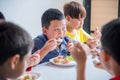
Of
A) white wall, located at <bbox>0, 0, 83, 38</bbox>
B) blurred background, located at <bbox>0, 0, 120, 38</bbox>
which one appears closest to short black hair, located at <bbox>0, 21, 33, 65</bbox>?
blurred background, located at <bbox>0, 0, 120, 38</bbox>

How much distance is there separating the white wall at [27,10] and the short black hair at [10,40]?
1450 mm

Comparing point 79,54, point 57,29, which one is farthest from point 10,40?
point 57,29

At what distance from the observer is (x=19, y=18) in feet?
7.93

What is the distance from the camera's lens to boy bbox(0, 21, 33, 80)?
779 millimetres

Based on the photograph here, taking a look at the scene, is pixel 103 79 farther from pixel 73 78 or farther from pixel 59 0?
pixel 59 0

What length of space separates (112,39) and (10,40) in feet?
1.16

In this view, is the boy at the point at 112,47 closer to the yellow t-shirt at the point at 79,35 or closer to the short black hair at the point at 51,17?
the short black hair at the point at 51,17

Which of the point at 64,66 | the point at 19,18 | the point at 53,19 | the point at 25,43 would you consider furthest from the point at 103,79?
the point at 19,18

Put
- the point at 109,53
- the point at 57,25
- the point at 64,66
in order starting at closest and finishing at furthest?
1. the point at 109,53
2. the point at 64,66
3. the point at 57,25

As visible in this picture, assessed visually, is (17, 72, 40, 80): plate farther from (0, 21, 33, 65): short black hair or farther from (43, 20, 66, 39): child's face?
(43, 20, 66, 39): child's face

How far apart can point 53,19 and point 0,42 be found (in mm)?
862

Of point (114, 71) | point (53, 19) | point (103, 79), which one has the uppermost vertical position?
point (53, 19)

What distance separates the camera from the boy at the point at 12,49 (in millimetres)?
779

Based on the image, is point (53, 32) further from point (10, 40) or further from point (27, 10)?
point (27, 10)
